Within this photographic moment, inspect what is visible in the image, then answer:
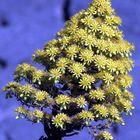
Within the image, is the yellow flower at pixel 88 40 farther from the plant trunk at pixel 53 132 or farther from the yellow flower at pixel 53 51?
the plant trunk at pixel 53 132

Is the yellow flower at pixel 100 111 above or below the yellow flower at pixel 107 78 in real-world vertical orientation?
below

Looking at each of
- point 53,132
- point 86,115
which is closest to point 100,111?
point 86,115

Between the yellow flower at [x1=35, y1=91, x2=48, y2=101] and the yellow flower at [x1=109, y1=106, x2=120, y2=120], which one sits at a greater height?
the yellow flower at [x1=35, y1=91, x2=48, y2=101]

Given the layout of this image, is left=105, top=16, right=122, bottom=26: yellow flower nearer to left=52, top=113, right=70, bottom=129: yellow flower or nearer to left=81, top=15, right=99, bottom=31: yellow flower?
left=81, top=15, right=99, bottom=31: yellow flower

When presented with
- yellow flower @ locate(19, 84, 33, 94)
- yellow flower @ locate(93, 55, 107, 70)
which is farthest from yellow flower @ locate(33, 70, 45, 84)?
yellow flower @ locate(93, 55, 107, 70)

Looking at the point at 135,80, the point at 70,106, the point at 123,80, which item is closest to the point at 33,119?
the point at 70,106

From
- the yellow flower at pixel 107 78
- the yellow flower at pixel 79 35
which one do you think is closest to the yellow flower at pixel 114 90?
the yellow flower at pixel 107 78
